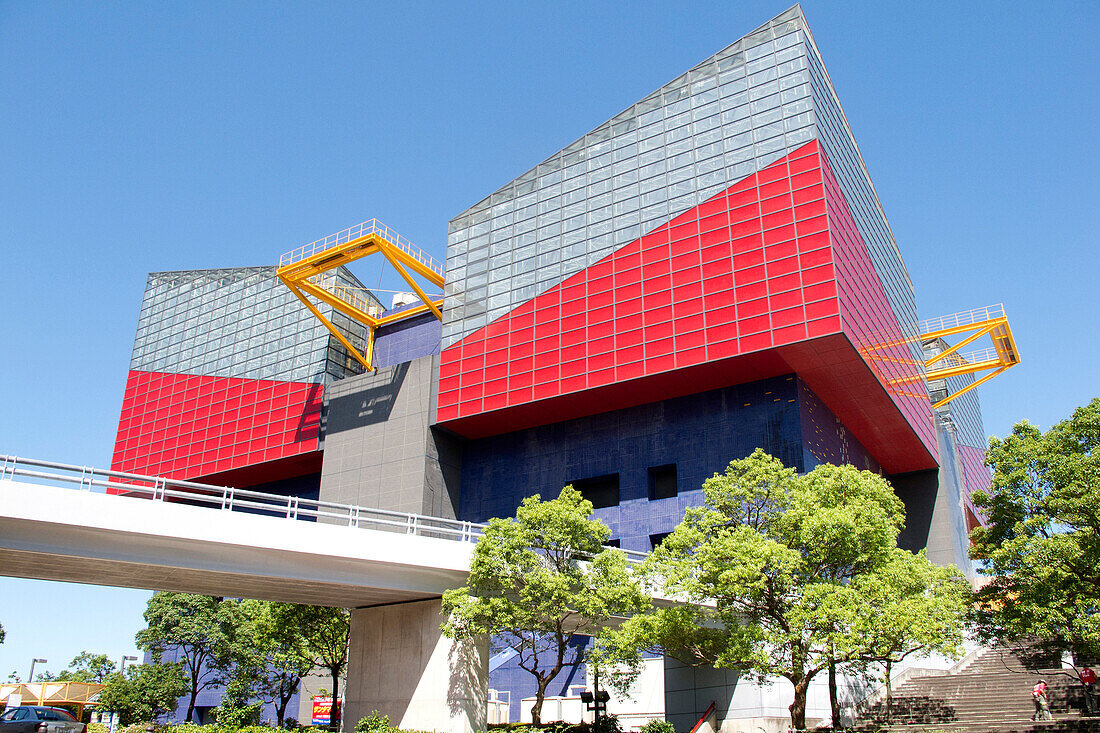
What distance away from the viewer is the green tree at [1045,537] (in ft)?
85.3

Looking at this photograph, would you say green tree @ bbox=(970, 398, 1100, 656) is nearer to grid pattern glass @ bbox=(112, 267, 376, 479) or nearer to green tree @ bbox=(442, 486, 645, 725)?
green tree @ bbox=(442, 486, 645, 725)

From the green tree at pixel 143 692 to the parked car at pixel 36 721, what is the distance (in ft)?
81.9

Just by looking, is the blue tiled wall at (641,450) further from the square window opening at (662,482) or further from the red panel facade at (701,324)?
the red panel facade at (701,324)

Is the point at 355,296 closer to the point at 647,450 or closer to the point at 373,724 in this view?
the point at 647,450

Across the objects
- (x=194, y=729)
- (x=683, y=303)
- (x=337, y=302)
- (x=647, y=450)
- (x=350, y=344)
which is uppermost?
(x=337, y=302)

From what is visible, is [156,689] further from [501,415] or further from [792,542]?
[792,542]

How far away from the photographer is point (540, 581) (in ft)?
93.2

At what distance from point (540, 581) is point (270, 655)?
2698 centimetres

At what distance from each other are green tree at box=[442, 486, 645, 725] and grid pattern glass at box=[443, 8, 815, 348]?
23.0m

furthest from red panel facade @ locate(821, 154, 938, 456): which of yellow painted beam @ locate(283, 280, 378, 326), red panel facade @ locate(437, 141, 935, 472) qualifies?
yellow painted beam @ locate(283, 280, 378, 326)

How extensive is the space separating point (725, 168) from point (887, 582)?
1048 inches

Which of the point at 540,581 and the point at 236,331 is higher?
the point at 236,331

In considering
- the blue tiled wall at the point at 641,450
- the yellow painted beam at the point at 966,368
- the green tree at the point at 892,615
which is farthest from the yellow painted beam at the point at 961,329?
the green tree at the point at 892,615

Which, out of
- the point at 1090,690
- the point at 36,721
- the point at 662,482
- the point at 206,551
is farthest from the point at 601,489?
the point at 36,721
